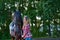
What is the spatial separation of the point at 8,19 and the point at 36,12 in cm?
205

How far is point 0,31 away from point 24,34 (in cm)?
670

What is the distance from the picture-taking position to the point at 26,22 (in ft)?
35.0

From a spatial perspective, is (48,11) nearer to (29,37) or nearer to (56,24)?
(56,24)

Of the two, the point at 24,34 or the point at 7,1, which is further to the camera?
the point at 7,1

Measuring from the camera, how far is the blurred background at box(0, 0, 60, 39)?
1603cm

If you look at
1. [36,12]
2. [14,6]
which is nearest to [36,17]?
[36,12]

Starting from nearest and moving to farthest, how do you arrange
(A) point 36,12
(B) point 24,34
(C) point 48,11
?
(B) point 24,34
(C) point 48,11
(A) point 36,12

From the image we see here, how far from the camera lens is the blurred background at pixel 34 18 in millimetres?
16031

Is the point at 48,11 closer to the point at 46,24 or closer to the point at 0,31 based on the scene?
the point at 46,24

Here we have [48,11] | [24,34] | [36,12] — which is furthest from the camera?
[36,12]

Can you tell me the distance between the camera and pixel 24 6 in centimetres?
1672

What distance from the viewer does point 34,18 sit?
54.0 feet

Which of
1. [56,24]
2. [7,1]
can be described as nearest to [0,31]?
[7,1]

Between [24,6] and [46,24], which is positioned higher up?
[24,6]
